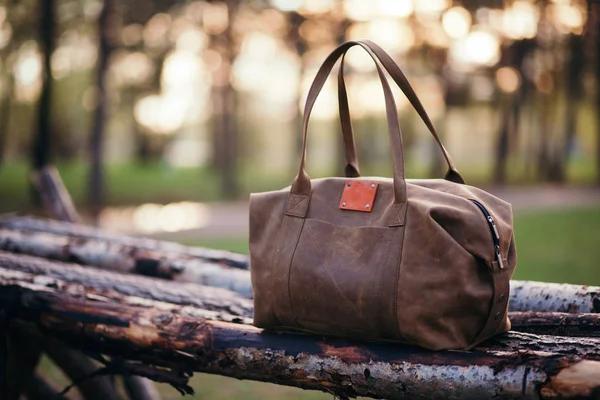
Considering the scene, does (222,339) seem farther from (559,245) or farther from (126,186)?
(126,186)

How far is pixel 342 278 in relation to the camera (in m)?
2.21

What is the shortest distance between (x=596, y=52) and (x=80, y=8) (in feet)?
66.7

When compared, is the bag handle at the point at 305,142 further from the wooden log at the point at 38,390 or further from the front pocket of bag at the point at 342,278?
the wooden log at the point at 38,390

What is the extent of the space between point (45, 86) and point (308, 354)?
15463 mm

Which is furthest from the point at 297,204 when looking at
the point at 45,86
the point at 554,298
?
the point at 45,86

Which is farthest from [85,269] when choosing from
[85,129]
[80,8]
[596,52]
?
Result: [85,129]

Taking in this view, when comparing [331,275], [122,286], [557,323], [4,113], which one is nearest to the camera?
[331,275]

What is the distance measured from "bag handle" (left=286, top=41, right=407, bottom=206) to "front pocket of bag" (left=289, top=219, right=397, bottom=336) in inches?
3.6

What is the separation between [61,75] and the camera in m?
30.8

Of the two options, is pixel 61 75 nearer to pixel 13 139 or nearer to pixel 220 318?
pixel 13 139

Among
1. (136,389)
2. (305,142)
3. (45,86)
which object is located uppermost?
(45,86)

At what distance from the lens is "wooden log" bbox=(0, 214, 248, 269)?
4.00m

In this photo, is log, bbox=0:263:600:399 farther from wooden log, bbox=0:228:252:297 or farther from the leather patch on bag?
wooden log, bbox=0:228:252:297

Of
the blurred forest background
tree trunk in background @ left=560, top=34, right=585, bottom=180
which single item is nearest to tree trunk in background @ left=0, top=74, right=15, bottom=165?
the blurred forest background
